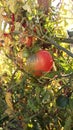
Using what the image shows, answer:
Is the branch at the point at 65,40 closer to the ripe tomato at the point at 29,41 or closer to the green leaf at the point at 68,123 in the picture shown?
the ripe tomato at the point at 29,41

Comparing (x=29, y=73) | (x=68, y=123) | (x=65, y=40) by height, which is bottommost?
(x=68, y=123)

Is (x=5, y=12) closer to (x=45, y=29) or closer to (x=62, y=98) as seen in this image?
(x=45, y=29)

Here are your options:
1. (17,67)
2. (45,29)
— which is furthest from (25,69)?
(45,29)

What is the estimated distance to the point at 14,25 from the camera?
1180 millimetres

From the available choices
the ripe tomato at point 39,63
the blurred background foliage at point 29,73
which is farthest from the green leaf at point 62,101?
the ripe tomato at point 39,63

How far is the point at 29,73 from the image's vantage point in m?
1.25

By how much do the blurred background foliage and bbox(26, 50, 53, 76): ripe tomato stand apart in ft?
0.05

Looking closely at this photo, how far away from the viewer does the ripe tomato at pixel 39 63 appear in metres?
1.23

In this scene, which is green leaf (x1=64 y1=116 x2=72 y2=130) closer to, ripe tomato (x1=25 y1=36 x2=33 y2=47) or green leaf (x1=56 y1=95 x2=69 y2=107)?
green leaf (x1=56 y1=95 x2=69 y2=107)

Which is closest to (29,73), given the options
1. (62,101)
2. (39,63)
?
(39,63)

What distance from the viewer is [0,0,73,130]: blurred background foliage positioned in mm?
1149

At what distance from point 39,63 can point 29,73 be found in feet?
0.15

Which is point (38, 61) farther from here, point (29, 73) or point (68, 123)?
point (68, 123)

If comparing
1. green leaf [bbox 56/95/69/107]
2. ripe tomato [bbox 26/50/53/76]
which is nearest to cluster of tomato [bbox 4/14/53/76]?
ripe tomato [bbox 26/50/53/76]
